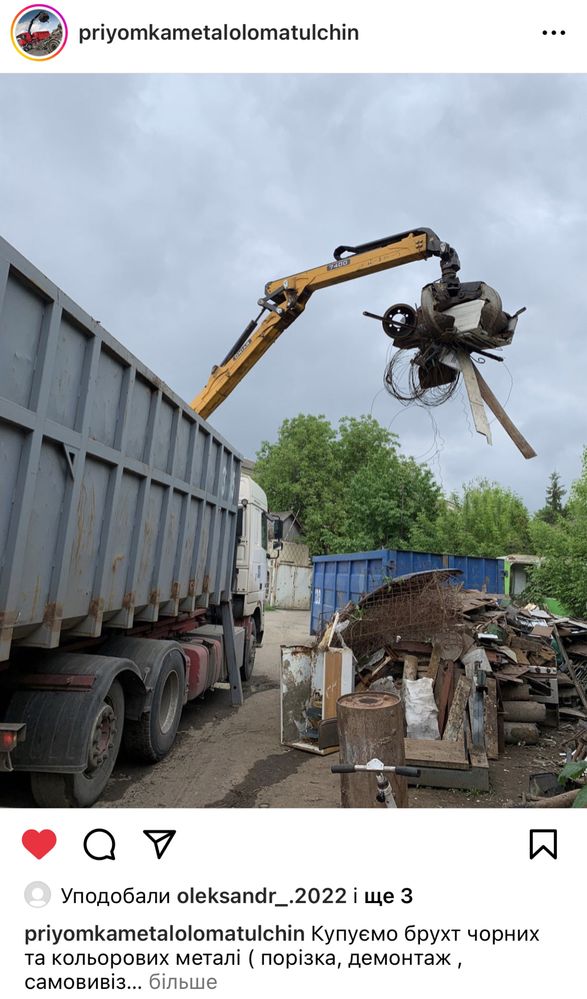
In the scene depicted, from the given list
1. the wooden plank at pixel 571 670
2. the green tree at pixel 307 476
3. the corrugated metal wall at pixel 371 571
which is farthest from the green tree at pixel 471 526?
the wooden plank at pixel 571 670

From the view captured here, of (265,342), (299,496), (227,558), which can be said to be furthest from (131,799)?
(299,496)

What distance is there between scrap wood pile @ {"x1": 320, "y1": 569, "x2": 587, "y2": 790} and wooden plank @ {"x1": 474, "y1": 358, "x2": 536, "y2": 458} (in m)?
2.22

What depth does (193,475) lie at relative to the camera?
6.28 metres

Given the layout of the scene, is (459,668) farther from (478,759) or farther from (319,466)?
(319,466)

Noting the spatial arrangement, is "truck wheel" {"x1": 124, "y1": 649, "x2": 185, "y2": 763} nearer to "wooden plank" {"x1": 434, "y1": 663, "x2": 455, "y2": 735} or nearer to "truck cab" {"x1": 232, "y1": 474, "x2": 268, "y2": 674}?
"wooden plank" {"x1": 434, "y1": 663, "x2": 455, "y2": 735}

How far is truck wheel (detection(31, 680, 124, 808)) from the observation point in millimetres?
3947

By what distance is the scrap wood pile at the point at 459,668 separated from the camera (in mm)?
5766

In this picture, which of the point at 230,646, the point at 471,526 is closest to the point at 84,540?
the point at 230,646

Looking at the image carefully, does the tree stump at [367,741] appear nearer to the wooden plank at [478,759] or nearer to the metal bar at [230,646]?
the wooden plank at [478,759]

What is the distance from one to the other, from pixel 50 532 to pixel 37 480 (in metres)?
0.38
